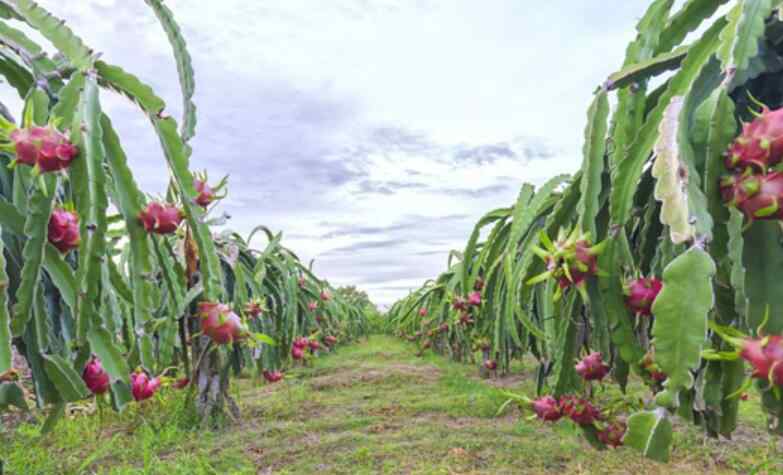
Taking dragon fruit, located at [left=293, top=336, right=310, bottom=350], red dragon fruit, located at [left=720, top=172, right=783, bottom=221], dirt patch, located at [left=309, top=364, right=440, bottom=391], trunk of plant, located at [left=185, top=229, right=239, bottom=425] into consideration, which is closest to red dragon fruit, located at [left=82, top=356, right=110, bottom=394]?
red dragon fruit, located at [left=720, top=172, right=783, bottom=221]

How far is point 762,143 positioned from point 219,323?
126cm

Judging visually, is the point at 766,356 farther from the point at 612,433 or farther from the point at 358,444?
the point at 358,444

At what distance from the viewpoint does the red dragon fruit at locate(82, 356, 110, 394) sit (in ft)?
5.09

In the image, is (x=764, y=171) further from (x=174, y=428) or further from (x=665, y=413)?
(x=174, y=428)

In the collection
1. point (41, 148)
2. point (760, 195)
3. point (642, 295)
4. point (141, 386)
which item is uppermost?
point (41, 148)

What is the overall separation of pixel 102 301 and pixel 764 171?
173cm

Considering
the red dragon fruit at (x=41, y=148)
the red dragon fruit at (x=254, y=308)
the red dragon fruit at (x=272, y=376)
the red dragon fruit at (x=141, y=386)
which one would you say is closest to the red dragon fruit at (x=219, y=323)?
the red dragon fruit at (x=41, y=148)

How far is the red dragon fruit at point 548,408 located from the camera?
1705 millimetres

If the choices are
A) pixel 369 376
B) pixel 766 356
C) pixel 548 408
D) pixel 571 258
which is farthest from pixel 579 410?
pixel 369 376

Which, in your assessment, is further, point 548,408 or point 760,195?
point 548,408

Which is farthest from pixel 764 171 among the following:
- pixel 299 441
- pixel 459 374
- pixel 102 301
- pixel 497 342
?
→ pixel 459 374

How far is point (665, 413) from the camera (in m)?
0.99

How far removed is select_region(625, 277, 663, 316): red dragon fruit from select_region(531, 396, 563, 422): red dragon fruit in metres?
0.57

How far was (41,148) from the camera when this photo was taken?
122 centimetres
